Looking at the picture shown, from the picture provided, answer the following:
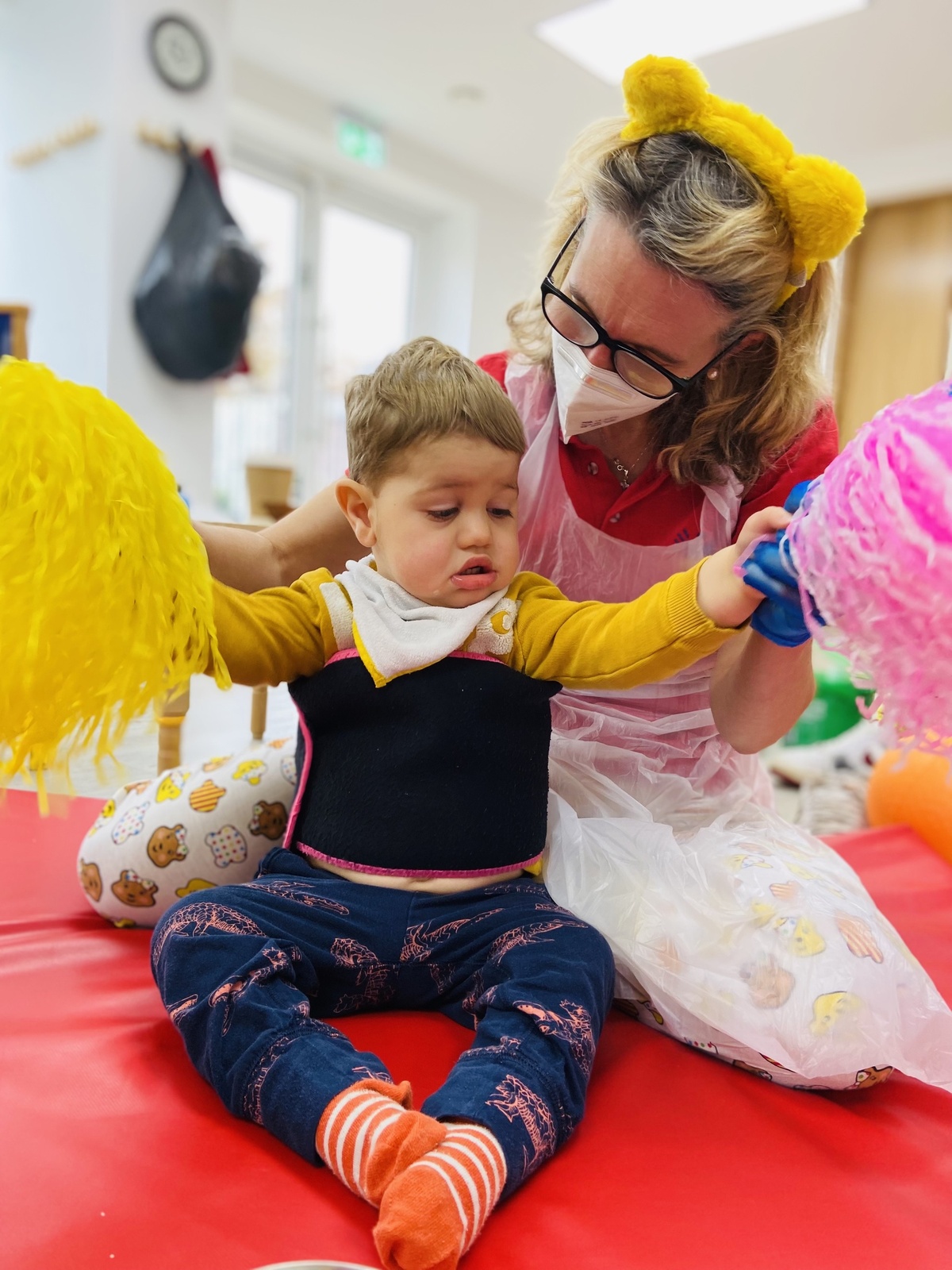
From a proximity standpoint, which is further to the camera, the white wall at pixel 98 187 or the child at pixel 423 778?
the white wall at pixel 98 187

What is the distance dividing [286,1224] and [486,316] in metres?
4.84

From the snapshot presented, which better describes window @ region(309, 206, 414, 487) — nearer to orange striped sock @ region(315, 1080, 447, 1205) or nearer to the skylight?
the skylight

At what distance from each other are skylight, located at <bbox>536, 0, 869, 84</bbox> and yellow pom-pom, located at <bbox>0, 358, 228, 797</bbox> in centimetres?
309

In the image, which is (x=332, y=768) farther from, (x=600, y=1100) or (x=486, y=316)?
(x=486, y=316)

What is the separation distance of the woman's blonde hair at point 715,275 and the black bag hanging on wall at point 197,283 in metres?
2.04

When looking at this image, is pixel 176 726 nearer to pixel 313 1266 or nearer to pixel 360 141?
pixel 313 1266

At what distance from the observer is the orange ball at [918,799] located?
145 cm

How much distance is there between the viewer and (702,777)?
1.05 meters

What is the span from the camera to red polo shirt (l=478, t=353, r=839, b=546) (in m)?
1.02

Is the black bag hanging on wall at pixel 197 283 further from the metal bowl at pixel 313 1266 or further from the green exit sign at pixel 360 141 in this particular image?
the metal bowl at pixel 313 1266

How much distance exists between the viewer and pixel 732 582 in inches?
27.3

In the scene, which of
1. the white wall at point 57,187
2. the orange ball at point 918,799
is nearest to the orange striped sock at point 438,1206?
the orange ball at point 918,799

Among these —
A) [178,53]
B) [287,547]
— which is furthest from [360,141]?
[287,547]

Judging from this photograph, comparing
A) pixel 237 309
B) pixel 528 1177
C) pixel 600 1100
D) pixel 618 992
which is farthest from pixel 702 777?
pixel 237 309
